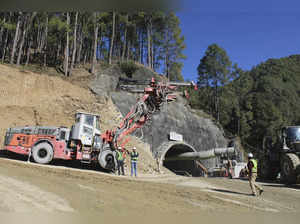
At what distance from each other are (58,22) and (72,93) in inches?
436

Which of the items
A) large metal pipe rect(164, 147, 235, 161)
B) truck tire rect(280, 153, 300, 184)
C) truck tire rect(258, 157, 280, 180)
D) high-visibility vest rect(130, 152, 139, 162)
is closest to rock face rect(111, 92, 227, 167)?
large metal pipe rect(164, 147, 235, 161)

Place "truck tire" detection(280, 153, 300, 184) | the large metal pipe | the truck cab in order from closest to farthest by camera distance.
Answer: "truck tire" detection(280, 153, 300, 184), the truck cab, the large metal pipe

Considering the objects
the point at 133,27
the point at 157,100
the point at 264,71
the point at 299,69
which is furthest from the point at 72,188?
the point at 299,69

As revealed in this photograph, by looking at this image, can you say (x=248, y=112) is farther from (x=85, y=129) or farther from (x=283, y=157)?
(x=85, y=129)

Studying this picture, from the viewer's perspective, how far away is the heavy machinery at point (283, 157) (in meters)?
13.1

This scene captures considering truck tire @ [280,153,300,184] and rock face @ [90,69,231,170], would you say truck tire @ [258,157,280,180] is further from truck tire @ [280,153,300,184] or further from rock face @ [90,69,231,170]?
rock face @ [90,69,231,170]

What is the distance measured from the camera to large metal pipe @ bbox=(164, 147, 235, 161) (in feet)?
82.4

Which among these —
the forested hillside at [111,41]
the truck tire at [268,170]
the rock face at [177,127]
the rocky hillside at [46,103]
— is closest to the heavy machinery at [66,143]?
the rocky hillside at [46,103]

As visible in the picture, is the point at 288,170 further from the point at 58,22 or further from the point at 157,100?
the point at 58,22

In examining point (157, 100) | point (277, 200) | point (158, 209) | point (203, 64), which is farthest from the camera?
point (203, 64)

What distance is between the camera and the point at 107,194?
25.9 ft

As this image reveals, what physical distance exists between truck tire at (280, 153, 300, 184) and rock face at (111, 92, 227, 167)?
552 inches

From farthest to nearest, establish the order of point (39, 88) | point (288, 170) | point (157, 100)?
point (39, 88) → point (157, 100) → point (288, 170)

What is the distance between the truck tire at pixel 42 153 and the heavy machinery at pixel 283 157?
12301 mm
